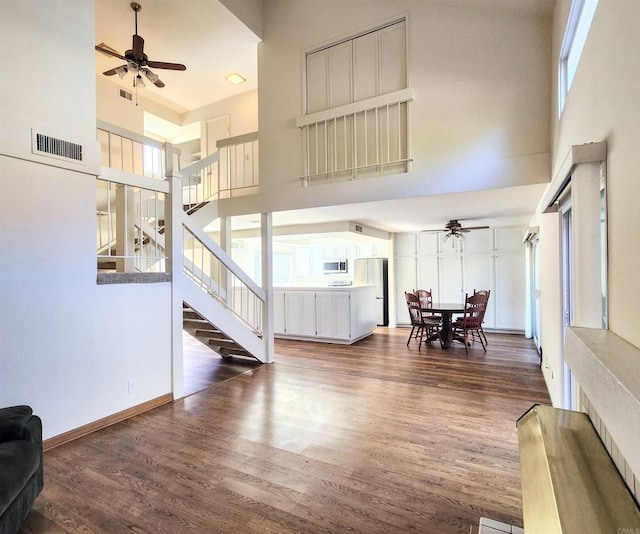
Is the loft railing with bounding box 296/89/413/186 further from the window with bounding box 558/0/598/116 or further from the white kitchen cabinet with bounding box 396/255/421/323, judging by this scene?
the white kitchen cabinet with bounding box 396/255/421/323

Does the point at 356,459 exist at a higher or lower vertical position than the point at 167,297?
lower

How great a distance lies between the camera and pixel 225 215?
537 cm

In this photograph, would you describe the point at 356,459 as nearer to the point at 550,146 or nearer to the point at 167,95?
the point at 550,146

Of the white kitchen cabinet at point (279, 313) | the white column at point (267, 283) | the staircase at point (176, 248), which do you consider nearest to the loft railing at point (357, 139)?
the white column at point (267, 283)

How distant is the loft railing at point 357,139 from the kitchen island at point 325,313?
2.54m

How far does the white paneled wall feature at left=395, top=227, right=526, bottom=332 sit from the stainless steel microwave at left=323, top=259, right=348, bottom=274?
153 cm

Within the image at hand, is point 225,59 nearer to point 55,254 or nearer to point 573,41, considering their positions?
point 55,254

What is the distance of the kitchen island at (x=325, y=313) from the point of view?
6469 mm

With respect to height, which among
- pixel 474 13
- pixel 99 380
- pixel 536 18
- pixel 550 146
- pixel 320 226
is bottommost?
pixel 99 380

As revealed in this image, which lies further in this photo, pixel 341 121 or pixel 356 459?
pixel 341 121

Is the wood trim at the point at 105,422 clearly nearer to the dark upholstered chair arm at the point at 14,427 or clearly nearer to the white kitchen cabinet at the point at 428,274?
the dark upholstered chair arm at the point at 14,427

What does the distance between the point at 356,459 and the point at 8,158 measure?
3.28 m

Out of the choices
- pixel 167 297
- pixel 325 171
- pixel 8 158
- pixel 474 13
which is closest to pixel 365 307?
pixel 325 171

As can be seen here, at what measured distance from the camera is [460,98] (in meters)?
3.83
